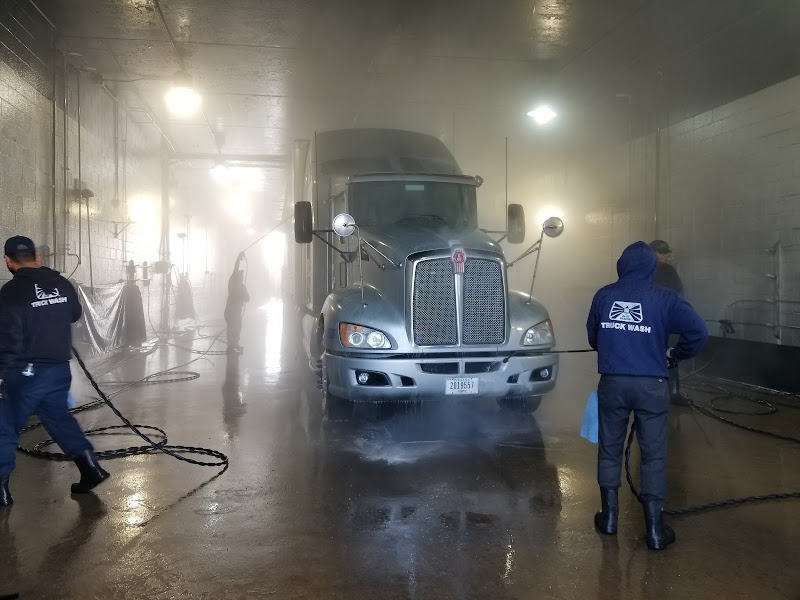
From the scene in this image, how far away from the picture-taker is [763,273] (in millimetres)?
9250

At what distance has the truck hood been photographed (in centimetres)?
620

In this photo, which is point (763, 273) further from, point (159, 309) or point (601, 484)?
point (159, 309)

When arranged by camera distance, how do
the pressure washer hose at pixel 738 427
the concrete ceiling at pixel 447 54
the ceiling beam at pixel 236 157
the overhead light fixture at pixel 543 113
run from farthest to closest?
1. the ceiling beam at pixel 236 157
2. the overhead light fixture at pixel 543 113
3. the concrete ceiling at pixel 447 54
4. the pressure washer hose at pixel 738 427

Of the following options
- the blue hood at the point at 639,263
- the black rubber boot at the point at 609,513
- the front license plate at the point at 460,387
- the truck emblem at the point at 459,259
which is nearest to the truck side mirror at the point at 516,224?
the truck emblem at the point at 459,259

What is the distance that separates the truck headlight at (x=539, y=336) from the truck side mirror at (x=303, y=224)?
8.45 ft

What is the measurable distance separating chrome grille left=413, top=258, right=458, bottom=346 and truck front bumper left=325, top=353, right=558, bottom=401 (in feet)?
0.79

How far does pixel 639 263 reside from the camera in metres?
3.77

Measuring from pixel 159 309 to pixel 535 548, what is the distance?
17349 millimetres

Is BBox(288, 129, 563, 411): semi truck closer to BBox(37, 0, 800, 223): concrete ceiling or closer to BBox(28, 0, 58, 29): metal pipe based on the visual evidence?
BBox(37, 0, 800, 223): concrete ceiling

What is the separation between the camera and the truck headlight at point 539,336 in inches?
241

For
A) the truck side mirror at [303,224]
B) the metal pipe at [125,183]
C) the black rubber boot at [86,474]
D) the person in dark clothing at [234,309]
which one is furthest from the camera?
the metal pipe at [125,183]

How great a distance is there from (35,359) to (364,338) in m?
2.71

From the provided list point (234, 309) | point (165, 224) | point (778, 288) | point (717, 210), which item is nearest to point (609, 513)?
point (778, 288)

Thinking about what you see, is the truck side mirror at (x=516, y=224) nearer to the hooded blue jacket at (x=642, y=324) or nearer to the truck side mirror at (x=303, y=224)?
the truck side mirror at (x=303, y=224)
